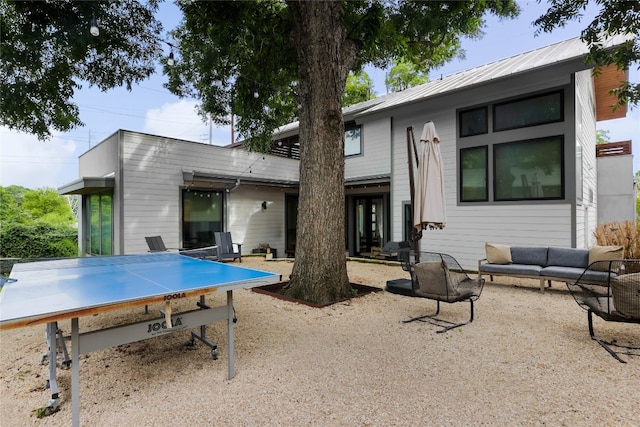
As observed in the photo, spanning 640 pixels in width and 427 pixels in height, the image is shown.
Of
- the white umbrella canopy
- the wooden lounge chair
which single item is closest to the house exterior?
the white umbrella canopy

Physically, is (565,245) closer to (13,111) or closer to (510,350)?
(510,350)

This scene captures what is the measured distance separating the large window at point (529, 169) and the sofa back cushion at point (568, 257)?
164cm

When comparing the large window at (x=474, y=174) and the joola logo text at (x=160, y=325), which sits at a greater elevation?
the large window at (x=474, y=174)

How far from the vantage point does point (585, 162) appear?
1006 centimetres

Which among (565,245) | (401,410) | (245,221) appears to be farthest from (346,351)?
(245,221)

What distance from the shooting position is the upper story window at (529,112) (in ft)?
27.3

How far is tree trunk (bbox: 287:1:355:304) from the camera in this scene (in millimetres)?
6293

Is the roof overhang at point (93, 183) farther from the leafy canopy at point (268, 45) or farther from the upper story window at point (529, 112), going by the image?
the upper story window at point (529, 112)

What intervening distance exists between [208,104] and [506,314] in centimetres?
983

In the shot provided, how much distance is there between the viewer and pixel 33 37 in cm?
725

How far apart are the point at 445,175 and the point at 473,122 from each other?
1.71 m

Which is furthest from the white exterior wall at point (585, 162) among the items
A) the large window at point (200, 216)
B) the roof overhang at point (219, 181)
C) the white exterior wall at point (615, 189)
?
the large window at point (200, 216)

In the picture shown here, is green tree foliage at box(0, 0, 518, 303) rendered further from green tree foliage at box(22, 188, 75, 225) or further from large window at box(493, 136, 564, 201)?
green tree foliage at box(22, 188, 75, 225)

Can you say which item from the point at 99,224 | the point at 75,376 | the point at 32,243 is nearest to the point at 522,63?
the point at 75,376
